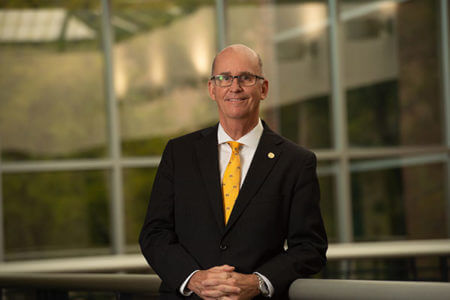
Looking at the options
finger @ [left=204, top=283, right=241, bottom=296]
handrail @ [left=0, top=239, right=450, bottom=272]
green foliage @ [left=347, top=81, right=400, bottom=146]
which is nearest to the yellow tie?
finger @ [left=204, top=283, right=241, bottom=296]

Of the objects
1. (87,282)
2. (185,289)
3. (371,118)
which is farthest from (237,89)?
(371,118)

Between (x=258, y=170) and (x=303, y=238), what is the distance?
0.82 feet

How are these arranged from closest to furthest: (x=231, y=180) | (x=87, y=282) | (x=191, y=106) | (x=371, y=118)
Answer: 1. (x=231, y=180)
2. (x=87, y=282)
3. (x=191, y=106)
4. (x=371, y=118)

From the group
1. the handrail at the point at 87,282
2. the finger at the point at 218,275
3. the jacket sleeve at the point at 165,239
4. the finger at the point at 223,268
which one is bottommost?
the handrail at the point at 87,282

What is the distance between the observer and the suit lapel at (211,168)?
6.40 ft

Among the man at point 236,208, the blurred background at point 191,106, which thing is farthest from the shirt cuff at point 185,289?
the blurred background at point 191,106

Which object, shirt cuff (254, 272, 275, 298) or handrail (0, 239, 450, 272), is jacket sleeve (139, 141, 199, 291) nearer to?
shirt cuff (254, 272, 275, 298)

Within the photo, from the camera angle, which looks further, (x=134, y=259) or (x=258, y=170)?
(x=134, y=259)

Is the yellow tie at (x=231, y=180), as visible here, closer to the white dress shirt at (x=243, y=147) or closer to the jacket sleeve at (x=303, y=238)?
the white dress shirt at (x=243, y=147)

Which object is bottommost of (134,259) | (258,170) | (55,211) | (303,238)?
(134,259)

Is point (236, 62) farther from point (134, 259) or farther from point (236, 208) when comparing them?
point (134, 259)

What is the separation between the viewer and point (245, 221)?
6.30 feet

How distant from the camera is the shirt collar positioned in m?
2.06

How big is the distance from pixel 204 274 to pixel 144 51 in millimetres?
4753
